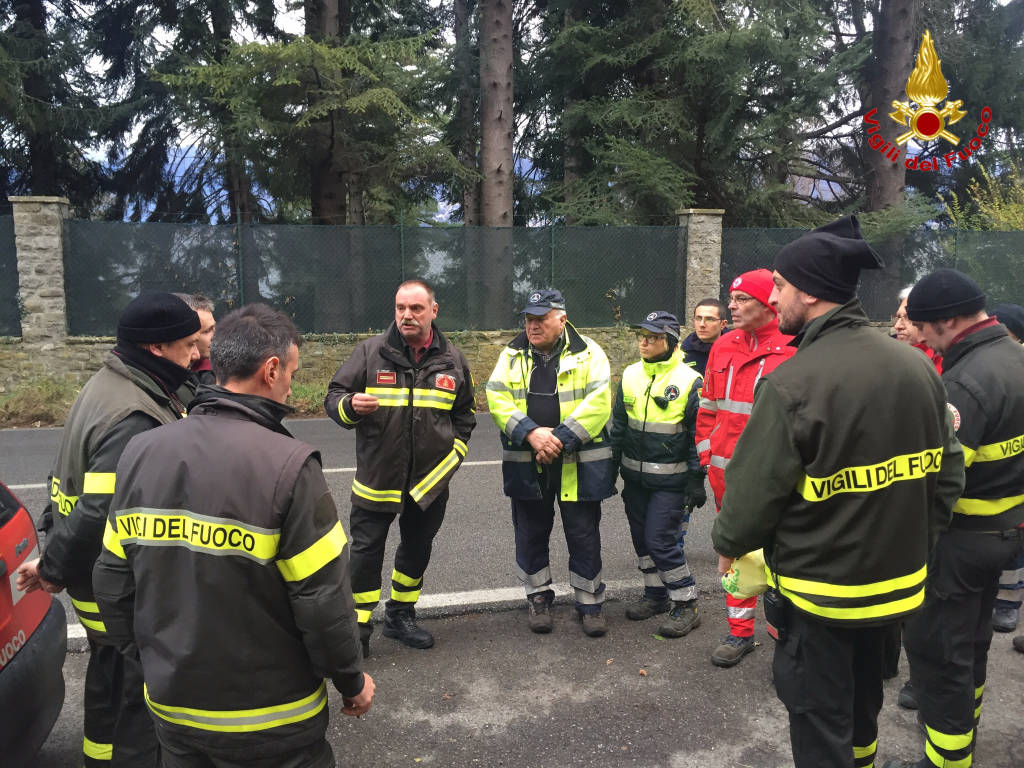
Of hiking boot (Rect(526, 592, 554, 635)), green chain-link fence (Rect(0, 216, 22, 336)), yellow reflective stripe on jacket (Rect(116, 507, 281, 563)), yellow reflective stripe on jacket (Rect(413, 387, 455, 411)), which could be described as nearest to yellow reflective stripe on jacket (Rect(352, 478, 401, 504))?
yellow reflective stripe on jacket (Rect(413, 387, 455, 411))

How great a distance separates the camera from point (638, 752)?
3.21m

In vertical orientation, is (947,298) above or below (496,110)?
below

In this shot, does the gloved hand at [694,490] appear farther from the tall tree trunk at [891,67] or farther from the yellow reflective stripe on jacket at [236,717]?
the tall tree trunk at [891,67]

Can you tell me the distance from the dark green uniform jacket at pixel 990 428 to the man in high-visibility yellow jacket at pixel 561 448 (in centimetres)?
180

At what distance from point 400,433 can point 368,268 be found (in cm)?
907

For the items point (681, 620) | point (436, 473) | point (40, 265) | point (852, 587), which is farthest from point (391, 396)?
point (40, 265)

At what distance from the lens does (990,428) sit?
305cm

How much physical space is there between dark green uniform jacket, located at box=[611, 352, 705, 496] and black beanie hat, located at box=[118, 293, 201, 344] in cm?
266

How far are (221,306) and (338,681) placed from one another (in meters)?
11.2

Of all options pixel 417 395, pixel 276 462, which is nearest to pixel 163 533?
pixel 276 462

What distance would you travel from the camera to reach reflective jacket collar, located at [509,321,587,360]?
4469 mm

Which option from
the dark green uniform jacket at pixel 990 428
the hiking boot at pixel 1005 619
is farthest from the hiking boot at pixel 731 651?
the hiking boot at pixel 1005 619

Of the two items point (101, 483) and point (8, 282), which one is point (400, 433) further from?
point (8, 282)

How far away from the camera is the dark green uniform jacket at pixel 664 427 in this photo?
4445mm
